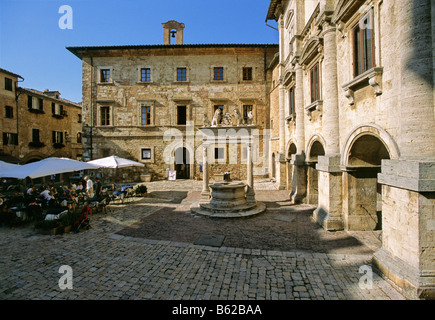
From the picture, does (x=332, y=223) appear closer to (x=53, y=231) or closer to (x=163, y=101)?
(x=53, y=231)

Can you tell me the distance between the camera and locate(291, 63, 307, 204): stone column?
11695 mm

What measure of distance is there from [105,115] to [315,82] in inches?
807

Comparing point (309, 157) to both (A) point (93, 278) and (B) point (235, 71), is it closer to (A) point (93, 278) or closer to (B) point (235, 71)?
(A) point (93, 278)

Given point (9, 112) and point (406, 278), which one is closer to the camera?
point (406, 278)

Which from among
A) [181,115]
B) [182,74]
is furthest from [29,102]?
[182,74]

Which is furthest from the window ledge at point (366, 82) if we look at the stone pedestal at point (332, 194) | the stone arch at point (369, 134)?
the stone pedestal at point (332, 194)

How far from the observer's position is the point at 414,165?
4.16 m

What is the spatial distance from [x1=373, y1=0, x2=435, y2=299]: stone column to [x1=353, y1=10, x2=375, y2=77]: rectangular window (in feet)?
4.91

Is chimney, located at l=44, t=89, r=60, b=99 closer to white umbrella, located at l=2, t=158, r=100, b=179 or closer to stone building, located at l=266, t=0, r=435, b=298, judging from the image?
white umbrella, located at l=2, t=158, r=100, b=179

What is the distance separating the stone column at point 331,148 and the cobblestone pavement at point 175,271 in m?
1.05

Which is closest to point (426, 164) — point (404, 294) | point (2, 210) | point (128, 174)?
point (404, 294)

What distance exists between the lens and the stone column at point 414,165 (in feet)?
13.3
